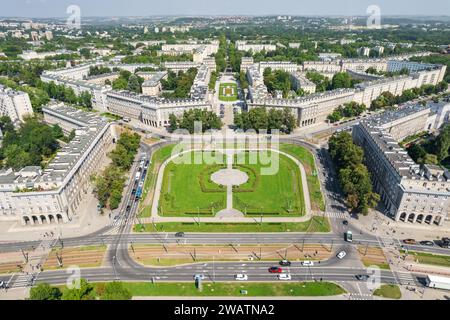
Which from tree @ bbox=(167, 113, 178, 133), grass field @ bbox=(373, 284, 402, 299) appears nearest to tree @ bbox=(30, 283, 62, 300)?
grass field @ bbox=(373, 284, 402, 299)

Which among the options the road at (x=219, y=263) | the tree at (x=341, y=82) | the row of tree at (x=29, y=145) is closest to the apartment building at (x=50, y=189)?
the road at (x=219, y=263)

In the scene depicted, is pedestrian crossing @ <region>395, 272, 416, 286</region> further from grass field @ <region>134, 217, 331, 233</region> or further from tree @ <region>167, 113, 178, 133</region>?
tree @ <region>167, 113, 178, 133</region>

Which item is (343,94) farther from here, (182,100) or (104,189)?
(104,189)

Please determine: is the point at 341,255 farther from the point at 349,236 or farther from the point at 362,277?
the point at 349,236

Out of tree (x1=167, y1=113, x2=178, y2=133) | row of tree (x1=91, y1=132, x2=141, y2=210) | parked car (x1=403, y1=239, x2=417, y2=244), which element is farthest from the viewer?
tree (x1=167, y1=113, x2=178, y2=133)

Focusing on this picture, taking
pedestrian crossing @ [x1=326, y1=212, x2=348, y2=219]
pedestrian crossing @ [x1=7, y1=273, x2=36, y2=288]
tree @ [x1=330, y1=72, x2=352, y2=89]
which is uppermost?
tree @ [x1=330, y1=72, x2=352, y2=89]
